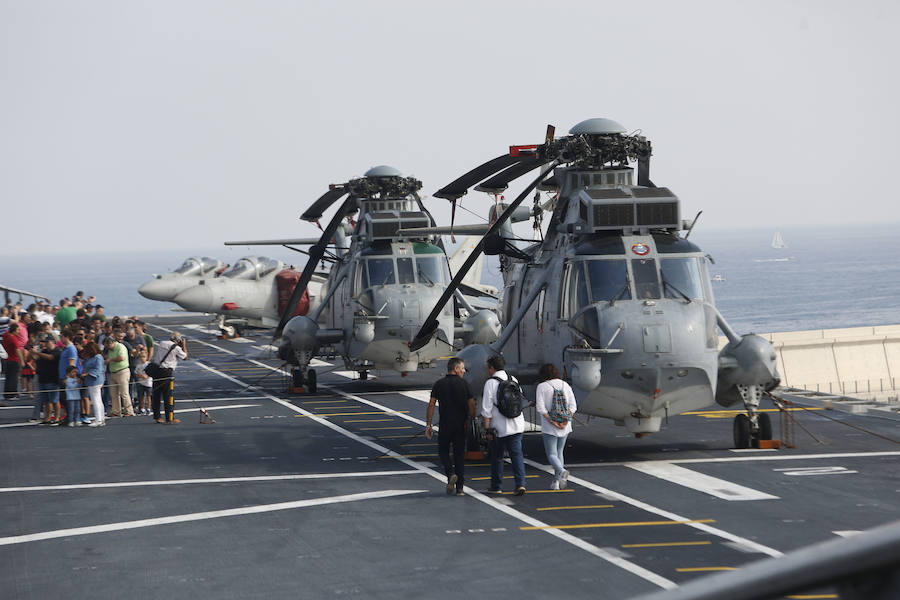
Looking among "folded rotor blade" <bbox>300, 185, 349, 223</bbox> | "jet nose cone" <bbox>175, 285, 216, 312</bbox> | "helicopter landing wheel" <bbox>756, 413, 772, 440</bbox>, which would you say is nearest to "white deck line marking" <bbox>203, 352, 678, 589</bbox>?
"helicopter landing wheel" <bbox>756, 413, 772, 440</bbox>

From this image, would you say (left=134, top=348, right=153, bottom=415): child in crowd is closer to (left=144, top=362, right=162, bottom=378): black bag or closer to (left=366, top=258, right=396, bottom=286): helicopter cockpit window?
(left=144, top=362, right=162, bottom=378): black bag

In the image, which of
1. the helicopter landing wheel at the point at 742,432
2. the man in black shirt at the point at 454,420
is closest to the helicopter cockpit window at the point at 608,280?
the man in black shirt at the point at 454,420

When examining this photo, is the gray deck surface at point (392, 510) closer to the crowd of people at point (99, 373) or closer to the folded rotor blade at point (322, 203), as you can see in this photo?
the crowd of people at point (99, 373)

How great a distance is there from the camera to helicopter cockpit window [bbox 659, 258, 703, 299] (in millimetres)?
16672

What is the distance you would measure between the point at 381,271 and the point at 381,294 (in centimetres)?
82

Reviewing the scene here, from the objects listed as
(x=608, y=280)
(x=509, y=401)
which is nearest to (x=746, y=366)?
(x=608, y=280)

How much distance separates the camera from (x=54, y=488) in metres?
15.9

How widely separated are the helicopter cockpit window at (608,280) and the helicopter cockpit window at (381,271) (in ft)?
37.2

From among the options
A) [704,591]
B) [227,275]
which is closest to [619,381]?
[704,591]

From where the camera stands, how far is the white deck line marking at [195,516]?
12.7m

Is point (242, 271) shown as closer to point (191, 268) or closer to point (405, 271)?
point (191, 268)

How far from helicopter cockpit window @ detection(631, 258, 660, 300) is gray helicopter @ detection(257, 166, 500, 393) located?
9421 mm

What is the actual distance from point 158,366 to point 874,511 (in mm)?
14924

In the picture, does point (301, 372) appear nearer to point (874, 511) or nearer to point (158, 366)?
point (158, 366)
